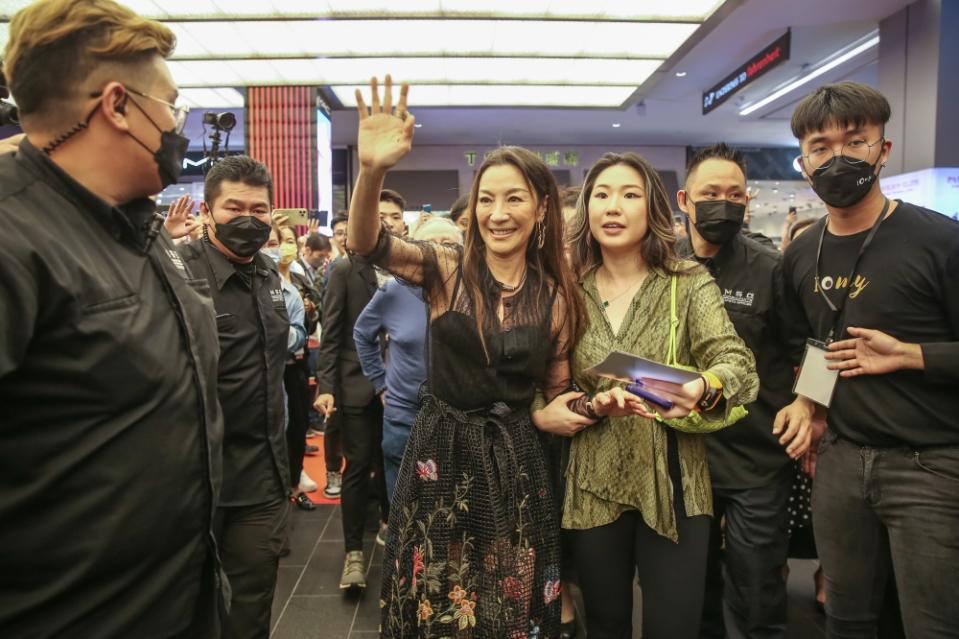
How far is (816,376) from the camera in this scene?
1.78 metres

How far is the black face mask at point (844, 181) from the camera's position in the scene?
1702 mm

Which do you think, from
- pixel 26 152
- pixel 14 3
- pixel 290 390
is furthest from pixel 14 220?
pixel 14 3

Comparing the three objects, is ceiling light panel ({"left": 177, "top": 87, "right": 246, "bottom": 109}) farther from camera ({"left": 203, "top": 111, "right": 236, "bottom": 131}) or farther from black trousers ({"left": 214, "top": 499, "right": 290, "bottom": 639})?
black trousers ({"left": 214, "top": 499, "right": 290, "bottom": 639})

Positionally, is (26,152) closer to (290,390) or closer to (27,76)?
(27,76)

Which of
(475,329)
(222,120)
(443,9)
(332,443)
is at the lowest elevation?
(332,443)

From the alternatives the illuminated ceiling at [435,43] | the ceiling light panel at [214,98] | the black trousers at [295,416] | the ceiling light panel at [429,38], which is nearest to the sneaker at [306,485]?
the black trousers at [295,416]

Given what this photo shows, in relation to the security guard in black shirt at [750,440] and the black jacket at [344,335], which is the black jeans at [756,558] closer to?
the security guard in black shirt at [750,440]

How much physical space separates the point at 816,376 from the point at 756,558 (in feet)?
2.14

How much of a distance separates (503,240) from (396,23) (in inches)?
223

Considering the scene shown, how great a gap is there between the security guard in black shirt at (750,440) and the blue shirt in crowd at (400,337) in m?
1.15

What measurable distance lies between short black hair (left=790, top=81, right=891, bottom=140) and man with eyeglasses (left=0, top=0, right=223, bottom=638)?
67.6 inches

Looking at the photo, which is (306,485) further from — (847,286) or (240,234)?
(847,286)

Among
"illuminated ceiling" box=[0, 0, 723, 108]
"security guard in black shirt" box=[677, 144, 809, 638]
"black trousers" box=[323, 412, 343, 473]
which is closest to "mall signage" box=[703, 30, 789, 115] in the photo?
"illuminated ceiling" box=[0, 0, 723, 108]

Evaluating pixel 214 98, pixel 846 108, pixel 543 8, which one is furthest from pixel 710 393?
pixel 214 98
